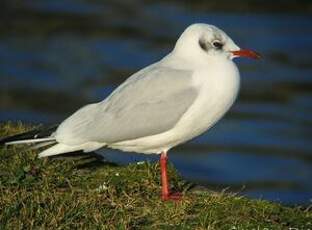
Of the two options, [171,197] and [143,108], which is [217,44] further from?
[171,197]

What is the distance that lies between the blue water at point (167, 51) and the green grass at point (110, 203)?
5.11 meters

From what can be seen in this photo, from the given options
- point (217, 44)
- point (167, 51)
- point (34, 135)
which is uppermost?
point (217, 44)

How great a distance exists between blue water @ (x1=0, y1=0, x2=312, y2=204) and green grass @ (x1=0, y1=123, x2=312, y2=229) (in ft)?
16.7

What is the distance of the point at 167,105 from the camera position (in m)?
7.31

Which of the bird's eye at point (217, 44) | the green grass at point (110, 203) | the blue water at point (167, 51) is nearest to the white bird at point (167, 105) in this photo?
the bird's eye at point (217, 44)

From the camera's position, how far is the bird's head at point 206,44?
7.44m

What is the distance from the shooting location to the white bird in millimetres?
7238

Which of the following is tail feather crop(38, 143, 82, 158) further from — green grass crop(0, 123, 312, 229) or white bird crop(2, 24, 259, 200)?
green grass crop(0, 123, 312, 229)

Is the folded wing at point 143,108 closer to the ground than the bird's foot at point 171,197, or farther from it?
farther from it

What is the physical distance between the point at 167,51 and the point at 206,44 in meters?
11.9

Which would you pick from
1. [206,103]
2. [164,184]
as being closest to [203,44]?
[206,103]

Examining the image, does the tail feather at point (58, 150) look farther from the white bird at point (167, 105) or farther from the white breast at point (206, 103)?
the white breast at point (206, 103)

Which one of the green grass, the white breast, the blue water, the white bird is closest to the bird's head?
the white bird

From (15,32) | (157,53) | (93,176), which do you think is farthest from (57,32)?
(93,176)
